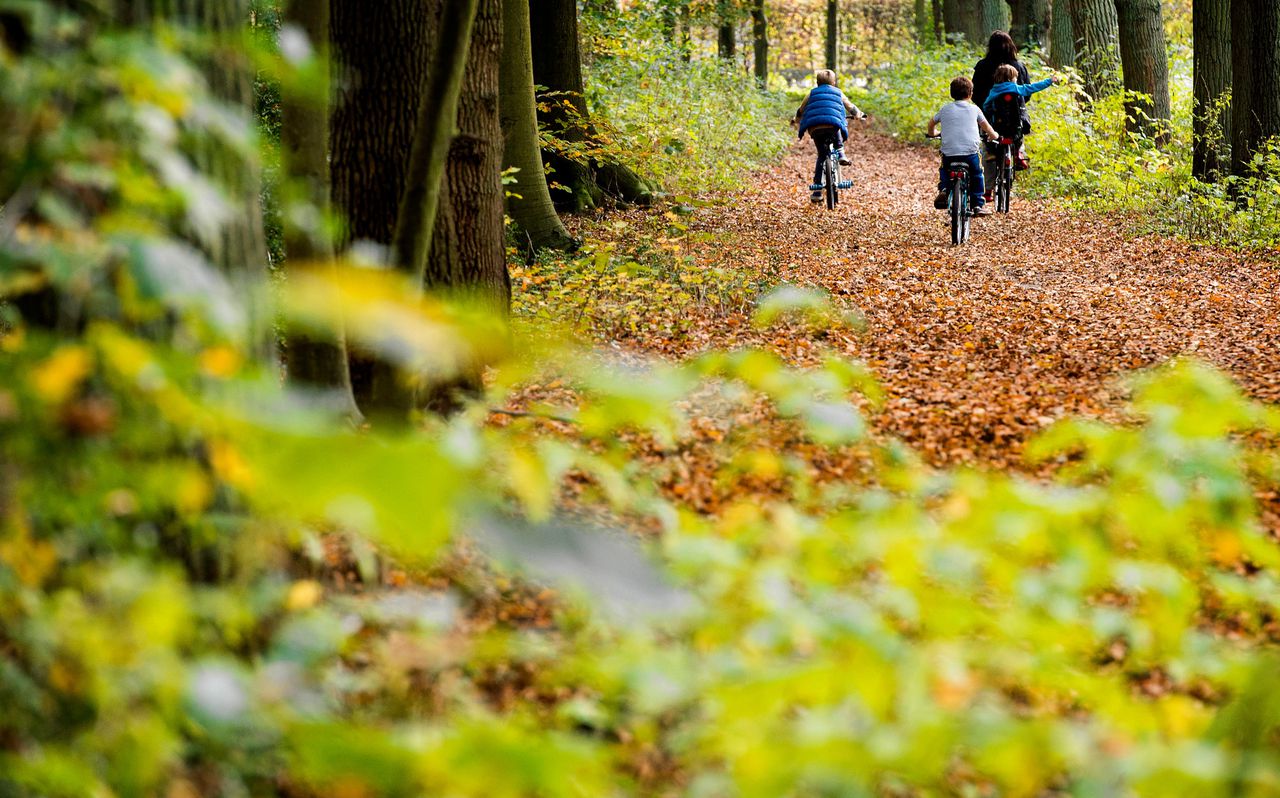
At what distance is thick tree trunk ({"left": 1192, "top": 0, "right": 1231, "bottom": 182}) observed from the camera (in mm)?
12086

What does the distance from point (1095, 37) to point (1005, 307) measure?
11.4 m

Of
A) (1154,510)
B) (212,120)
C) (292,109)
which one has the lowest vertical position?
(1154,510)

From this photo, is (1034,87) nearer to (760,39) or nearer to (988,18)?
(988,18)

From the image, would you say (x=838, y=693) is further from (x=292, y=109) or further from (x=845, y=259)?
(x=845, y=259)

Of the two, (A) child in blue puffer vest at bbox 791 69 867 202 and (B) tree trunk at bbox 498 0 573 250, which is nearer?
(B) tree trunk at bbox 498 0 573 250

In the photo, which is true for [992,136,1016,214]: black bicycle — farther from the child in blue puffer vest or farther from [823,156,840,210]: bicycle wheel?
[823,156,840,210]: bicycle wheel

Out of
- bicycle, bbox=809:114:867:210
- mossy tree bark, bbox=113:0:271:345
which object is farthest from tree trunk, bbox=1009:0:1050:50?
mossy tree bark, bbox=113:0:271:345

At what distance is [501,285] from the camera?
18.4 ft

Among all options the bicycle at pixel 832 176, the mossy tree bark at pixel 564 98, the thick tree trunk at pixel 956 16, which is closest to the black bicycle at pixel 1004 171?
the bicycle at pixel 832 176

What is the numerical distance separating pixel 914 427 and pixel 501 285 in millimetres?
2307

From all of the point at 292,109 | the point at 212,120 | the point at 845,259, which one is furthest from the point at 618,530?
the point at 845,259

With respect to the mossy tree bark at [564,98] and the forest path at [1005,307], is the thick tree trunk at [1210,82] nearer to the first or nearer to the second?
the forest path at [1005,307]

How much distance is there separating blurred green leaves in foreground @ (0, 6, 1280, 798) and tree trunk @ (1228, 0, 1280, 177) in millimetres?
10717

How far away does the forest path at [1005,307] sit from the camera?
19.1 ft
